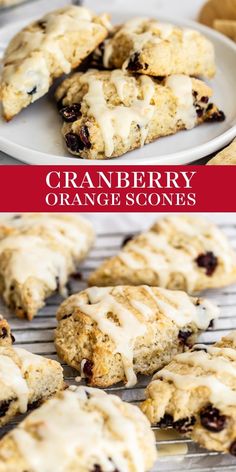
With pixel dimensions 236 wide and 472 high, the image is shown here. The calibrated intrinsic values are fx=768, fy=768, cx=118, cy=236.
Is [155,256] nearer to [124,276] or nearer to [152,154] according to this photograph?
[124,276]

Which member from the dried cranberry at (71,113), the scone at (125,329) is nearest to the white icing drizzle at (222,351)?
the scone at (125,329)

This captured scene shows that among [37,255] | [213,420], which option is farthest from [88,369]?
[37,255]

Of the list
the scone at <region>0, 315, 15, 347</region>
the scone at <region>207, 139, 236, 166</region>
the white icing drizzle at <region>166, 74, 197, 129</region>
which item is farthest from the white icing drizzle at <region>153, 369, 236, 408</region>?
the white icing drizzle at <region>166, 74, 197, 129</region>

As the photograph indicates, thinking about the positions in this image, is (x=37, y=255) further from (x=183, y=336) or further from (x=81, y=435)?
(x=81, y=435)

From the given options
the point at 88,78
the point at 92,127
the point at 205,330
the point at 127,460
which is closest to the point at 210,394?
the point at 127,460

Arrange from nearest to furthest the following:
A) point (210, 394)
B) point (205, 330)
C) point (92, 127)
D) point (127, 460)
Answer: point (127, 460) → point (210, 394) → point (92, 127) → point (205, 330)

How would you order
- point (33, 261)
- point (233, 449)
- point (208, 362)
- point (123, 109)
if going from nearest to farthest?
point (233, 449) → point (208, 362) → point (123, 109) → point (33, 261)
